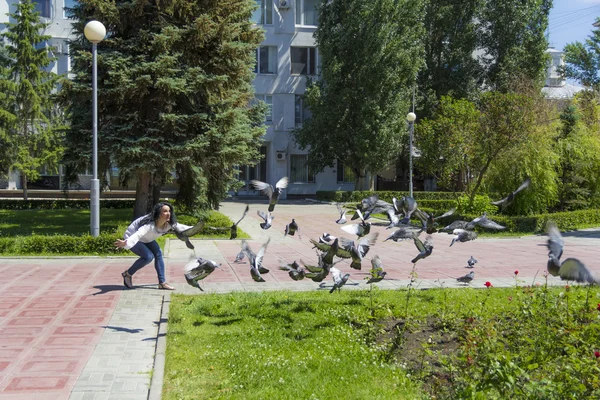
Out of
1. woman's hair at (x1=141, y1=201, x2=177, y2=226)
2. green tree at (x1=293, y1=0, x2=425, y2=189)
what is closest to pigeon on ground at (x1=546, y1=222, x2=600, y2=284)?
woman's hair at (x1=141, y1=201, x2=177, y2=226)

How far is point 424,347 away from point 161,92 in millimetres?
11989

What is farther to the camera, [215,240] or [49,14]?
[49,14]

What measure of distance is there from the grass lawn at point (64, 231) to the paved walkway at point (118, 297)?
53 centimetres

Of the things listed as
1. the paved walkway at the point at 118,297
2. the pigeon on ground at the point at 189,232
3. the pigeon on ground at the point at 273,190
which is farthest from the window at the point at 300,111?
the pigeon on ground at the point at 273,190

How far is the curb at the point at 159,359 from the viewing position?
4516mm

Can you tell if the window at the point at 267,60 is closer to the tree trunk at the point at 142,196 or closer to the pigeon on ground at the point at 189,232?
the tree trunk at the point at 142,196

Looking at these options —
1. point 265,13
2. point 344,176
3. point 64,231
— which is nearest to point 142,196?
point 64,231

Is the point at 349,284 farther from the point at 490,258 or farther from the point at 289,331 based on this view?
the point at 490,258

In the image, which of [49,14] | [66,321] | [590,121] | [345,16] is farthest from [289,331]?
[49,14]

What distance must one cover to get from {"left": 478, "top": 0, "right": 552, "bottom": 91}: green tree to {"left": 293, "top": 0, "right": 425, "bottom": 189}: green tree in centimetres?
622

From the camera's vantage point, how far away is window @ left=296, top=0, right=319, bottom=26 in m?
36.7

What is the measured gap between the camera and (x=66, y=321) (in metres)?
6.73

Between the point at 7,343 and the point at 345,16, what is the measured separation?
97.6ft

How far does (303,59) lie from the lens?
122 ft
